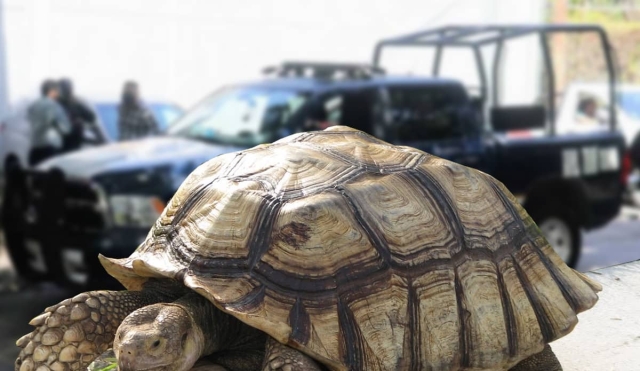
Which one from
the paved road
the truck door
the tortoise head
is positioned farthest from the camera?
the truck door

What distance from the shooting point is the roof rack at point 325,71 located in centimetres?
743

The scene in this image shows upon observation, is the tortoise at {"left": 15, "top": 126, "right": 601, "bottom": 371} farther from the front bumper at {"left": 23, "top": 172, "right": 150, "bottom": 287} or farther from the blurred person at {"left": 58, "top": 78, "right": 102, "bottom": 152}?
the blurred person at {"left": 58, "top": 78, "right": 102, "bottom": 152}

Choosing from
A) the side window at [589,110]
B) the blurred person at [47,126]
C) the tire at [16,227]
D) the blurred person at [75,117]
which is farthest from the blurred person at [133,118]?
the side window at [589,110]

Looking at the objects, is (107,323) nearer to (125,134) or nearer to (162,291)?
(162,291)

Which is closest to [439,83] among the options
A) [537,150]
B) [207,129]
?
[537,150]

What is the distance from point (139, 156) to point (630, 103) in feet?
40.2

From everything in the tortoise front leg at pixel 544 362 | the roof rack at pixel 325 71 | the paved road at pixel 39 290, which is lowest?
the paved road at pixel 39 290

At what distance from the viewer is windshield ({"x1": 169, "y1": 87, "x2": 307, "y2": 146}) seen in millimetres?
6648

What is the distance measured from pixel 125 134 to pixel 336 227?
8.23 metres

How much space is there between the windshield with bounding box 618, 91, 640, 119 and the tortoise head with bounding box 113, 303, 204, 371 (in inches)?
592

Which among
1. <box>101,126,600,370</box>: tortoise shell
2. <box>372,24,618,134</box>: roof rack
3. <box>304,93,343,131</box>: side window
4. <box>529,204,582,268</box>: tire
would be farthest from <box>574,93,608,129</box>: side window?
<box>101,126,600,370</box>: tortoise shell

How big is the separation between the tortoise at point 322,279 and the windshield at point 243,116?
4.04m

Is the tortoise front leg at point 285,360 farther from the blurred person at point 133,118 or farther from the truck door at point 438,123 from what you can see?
the blurred person at point 133,118

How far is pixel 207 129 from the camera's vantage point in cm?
698
